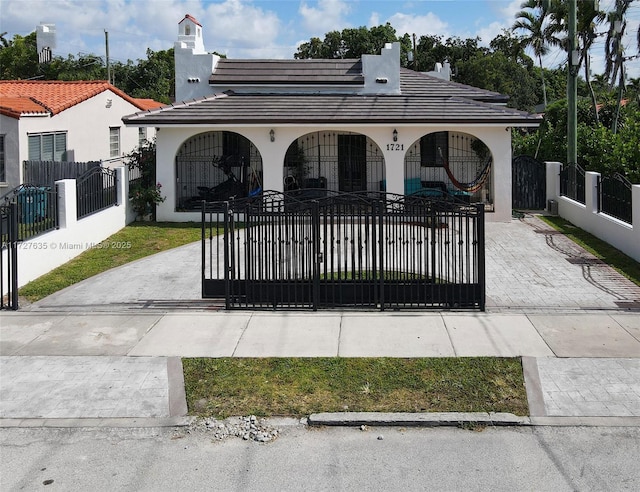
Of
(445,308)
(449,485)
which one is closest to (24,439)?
(449,485)

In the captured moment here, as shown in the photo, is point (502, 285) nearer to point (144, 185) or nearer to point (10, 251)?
point (10, 251)

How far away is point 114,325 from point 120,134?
18482mm

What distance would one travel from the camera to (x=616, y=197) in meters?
16.0

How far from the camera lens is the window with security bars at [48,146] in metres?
19.9

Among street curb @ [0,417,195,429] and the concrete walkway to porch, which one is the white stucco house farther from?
street curb @ [0,417,195,429]

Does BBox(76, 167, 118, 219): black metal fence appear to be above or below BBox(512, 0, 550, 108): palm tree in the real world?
below

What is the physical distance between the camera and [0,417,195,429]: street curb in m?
7.16

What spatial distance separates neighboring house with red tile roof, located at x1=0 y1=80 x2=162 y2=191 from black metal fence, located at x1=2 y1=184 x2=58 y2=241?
476 cm

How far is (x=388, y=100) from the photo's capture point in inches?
849

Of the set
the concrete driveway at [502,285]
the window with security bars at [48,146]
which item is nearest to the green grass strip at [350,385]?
the concrete driveway at [502,285]

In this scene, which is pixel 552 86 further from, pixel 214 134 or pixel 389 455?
pixel 389 455

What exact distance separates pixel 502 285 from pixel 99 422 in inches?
303

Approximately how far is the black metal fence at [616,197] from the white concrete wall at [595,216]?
133 millimetres

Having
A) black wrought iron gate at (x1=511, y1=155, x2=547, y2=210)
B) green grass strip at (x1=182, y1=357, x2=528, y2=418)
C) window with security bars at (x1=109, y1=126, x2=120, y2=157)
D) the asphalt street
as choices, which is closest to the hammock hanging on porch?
black wrought iron gate at (x1=511, y1=155, x2=547, y2=210)
